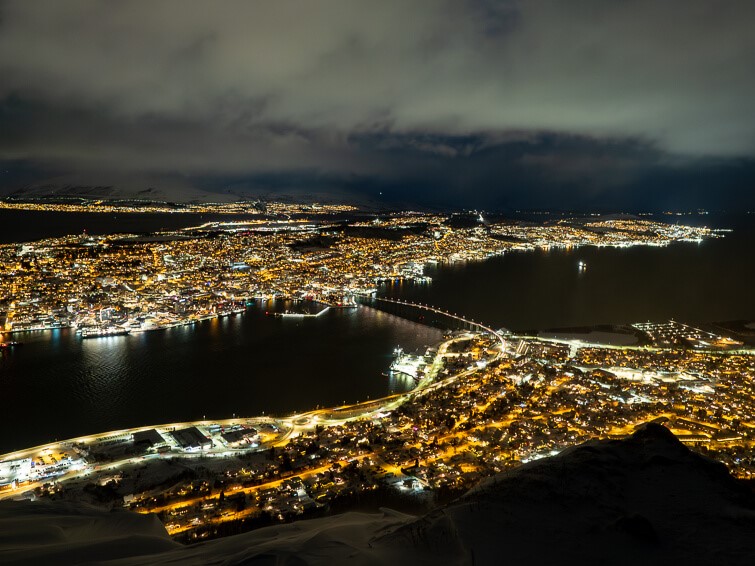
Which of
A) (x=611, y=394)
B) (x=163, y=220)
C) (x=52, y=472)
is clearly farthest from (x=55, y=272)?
(x=163, y=220)

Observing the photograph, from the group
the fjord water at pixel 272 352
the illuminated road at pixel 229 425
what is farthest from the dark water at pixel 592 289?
the illuminated road at pixel 229 425

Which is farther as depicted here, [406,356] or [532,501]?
[406,356]

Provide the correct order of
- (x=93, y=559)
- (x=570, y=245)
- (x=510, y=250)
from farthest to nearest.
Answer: (x=570, y=245) → (x=510, y=250) → (x=93, y=559)

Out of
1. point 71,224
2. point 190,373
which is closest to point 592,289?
point 190,373

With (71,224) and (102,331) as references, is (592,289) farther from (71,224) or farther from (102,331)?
(71,224)

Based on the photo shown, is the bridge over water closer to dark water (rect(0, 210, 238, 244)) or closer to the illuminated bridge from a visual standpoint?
the illuminated bridge

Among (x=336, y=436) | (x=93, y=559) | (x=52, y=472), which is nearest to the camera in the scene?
(x=93, y=559)

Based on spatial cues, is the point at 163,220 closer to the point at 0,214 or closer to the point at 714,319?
the point at 0,214
